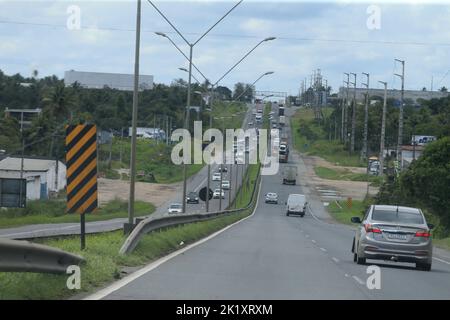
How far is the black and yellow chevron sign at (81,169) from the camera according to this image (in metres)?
18.2

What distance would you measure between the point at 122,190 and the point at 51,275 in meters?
77.8

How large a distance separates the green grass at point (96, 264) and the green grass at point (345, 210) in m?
54.9

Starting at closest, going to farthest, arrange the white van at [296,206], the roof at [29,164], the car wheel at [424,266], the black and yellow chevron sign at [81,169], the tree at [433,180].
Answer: the black and yellow chevron sign at [81,169]
the car wheel at [424,266]
the tree at [433,180]
the roof at [29,164]
the white van at [296,206]

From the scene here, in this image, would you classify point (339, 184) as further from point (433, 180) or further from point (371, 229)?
point (371, 229)

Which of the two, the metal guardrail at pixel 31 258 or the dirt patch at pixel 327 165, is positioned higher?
the metal guardrail at pixel 31 258

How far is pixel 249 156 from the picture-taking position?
5349 inches

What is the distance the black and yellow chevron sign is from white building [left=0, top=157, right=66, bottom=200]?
52.3 metres

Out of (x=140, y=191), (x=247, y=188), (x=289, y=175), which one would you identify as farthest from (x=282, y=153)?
(x=140, y=191)

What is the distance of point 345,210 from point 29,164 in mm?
36433

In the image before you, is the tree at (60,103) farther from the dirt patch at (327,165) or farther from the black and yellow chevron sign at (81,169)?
the black and yellow chevron sign at (81,169)

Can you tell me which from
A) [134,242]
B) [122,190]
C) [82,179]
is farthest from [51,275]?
[122,190]

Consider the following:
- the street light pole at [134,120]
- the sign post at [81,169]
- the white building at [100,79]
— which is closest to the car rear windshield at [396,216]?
the street light pole at [134,120]

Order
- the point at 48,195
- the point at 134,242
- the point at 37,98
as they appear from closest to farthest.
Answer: the point at 134,242, the point at 48,195, the point at 37,98

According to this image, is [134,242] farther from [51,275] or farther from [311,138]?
[311,138]
